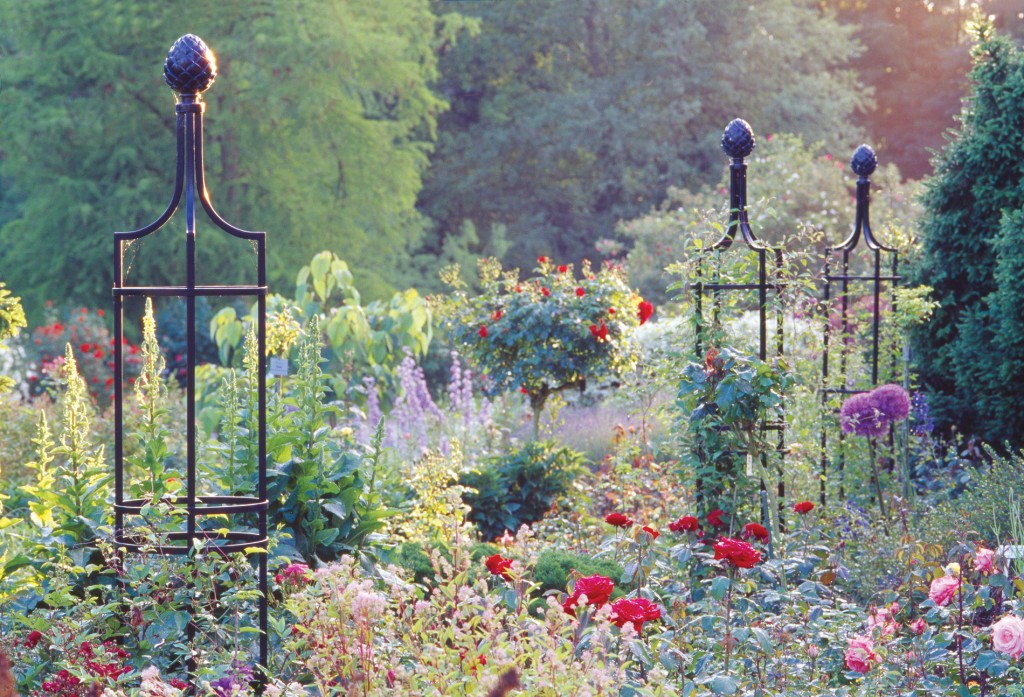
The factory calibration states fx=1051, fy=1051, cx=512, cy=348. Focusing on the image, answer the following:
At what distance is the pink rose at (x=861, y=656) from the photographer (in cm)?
272

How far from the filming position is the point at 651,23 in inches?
695

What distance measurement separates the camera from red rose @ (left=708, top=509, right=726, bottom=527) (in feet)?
12.9

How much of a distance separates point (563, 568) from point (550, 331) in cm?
237

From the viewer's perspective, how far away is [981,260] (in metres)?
5.70

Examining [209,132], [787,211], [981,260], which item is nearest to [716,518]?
[981,260]

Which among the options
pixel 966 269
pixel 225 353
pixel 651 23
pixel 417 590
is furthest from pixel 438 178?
pixel 417 590

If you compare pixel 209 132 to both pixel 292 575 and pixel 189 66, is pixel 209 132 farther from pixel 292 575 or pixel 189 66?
pixel 292 575

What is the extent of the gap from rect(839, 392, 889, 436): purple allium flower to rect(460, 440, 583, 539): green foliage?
1.49m

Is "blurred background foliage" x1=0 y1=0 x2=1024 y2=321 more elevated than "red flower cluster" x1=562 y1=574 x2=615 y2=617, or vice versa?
"blurred background foliage" x1=0 y1=0 x2=1024 y2=321

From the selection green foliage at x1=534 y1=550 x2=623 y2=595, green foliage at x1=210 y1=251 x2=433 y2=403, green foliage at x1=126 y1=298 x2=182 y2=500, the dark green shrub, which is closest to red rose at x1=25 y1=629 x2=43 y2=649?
green foliage at x1=126 y1=298 x2=182 y2=500

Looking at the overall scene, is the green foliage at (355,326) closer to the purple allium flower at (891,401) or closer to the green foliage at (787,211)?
the purple allium flower at (891,401)

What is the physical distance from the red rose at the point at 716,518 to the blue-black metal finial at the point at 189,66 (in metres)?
2.34

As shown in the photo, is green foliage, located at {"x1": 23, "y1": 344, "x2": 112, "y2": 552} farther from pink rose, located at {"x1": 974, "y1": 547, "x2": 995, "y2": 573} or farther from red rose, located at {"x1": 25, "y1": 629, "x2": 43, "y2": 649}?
pink rose, located at {"x1": 974, "y1": 547, "x2": 995, "y2": 573}

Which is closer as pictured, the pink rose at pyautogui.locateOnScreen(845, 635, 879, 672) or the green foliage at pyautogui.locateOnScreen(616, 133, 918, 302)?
the pink rose at pyautogui.locateOnScreen(845, 635, 879, 672)
